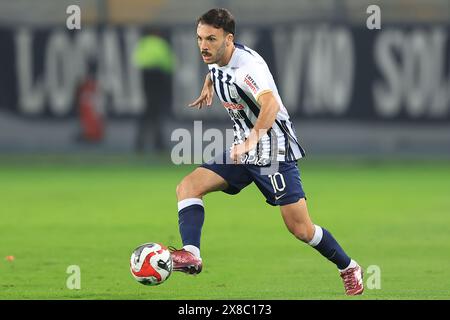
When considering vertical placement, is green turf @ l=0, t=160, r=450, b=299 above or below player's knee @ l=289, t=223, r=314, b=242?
below

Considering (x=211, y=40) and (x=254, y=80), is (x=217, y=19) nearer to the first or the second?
(x=211, y=40)

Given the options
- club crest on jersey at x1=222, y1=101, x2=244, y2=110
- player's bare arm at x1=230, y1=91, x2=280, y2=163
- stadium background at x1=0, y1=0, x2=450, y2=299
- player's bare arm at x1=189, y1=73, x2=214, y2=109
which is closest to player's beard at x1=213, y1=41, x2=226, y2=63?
club crest on jersey at x1=222, y1=101, x2=244, y2=110

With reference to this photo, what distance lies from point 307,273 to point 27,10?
14911mm

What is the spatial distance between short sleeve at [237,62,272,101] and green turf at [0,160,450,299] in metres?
1.54

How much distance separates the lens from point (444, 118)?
77.0ft

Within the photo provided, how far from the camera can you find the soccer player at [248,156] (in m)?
9.23

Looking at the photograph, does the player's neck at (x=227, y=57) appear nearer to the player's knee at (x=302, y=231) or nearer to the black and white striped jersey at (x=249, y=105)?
the black and white striped jersey at (x=249, y=105)

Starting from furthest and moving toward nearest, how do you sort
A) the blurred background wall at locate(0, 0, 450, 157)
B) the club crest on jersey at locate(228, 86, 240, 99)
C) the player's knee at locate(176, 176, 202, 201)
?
1. the blurred background wall at locate(0, 0, 450, 157)
2. the player's knee at locate(176, 176, 202, 201)
3. the club crest on jersey at locate(228, 86, 240, 99)

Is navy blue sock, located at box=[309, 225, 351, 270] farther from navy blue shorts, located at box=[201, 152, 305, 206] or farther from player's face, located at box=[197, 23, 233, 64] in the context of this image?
player's face, located at box=[197, 23, 233, 64]

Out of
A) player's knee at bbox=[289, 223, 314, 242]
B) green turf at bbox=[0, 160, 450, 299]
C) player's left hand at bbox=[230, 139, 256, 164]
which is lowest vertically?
green turf at bbox=[0, 160, 450, 299]

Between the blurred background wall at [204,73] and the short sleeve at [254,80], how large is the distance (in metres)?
14.0

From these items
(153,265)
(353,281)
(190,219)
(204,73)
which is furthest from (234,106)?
(204,73)

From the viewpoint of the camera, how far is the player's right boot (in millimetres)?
9328
